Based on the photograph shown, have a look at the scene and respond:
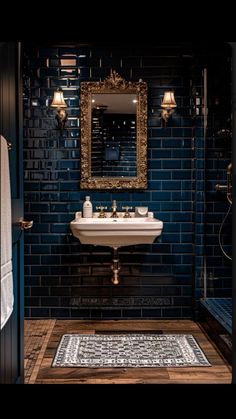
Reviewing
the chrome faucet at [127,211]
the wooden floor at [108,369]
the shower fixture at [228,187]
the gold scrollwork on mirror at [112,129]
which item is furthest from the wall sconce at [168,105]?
the wooden floor at [108,369]

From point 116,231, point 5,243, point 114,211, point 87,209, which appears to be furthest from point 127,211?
point 5,243

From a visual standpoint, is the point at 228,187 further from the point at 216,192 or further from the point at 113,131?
the point at 113,131

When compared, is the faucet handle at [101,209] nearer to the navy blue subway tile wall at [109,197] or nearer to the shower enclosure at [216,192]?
the navy blue subway tile wall at [109,197]

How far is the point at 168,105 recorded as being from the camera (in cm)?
452

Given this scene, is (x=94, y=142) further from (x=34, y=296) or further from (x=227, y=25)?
(x=227, y=25)

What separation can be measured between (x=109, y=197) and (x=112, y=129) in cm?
63

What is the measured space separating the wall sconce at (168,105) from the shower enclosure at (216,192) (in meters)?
0.28

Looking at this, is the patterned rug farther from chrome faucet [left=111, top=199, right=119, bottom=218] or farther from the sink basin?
chrome faucet [left=111, top=199, right=119, bottom=218]

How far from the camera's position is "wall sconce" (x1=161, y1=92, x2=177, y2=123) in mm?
4523

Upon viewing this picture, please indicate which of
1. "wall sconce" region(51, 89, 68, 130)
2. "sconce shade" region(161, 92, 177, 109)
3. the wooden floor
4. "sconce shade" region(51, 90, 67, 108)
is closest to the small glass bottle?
"wall sconce" region(51, 89, 68, 130)

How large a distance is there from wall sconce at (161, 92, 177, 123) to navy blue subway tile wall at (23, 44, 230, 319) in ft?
0.25
